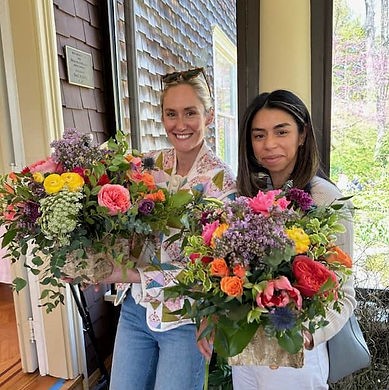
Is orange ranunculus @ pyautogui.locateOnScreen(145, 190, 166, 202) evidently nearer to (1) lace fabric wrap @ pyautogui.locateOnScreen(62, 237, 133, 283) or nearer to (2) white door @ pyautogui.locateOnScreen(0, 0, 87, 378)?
(1) lace fabric wrap @ pyautogui.locateOnScreen(62, 237, 133, 283)

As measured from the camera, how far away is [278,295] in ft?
2.48

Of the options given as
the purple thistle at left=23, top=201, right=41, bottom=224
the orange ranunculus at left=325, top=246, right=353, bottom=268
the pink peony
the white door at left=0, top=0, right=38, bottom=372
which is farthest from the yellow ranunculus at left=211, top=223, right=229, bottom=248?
the white door at left=0, top=0, right=38, bottom=372

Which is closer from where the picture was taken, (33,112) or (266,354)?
(266,354)

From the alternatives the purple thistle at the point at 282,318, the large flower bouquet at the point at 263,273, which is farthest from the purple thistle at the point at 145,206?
the purple thistle at the point at 282,318

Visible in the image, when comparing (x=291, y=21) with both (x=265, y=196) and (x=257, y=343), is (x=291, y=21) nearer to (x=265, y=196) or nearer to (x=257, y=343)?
(x=265, y=196)

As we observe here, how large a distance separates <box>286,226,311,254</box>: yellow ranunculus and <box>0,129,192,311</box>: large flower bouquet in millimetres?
380

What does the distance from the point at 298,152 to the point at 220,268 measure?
58cm

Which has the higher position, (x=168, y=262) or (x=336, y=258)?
(x=336, y=258)

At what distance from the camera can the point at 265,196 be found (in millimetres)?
825

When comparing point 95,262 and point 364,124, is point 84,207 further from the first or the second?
point 364,124

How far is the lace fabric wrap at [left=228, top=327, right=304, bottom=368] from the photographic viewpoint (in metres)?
0.83

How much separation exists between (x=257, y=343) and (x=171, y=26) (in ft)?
7.97

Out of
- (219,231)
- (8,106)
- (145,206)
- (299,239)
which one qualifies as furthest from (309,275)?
(8,106)

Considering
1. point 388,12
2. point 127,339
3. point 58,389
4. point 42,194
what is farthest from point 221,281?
point 58,389
